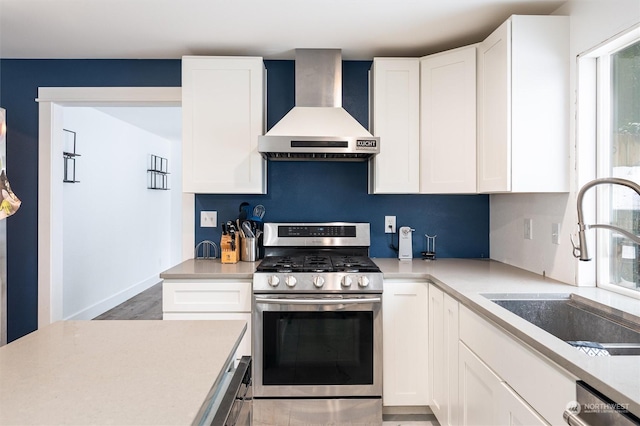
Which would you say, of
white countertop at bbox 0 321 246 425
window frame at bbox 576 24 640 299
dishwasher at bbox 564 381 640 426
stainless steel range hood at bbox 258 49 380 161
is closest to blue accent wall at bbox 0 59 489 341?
stainless steel range hood at bbox 258 49 380 161

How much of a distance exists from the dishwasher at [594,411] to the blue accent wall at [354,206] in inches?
74.4

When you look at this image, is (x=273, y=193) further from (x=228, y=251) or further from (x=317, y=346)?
(x=317, y=346)

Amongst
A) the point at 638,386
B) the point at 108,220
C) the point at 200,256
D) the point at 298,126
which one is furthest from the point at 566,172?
the point at 108,220

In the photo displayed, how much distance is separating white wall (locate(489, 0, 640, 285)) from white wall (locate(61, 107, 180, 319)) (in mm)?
4227

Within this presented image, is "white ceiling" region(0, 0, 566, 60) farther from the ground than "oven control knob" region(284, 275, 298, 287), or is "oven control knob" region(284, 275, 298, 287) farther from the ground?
"white ceiling" region(0, 0, 566, 60)

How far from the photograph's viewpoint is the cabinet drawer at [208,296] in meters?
2.25

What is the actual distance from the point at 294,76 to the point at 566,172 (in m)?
1.91

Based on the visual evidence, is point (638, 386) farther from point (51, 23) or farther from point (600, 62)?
point (51, 23)

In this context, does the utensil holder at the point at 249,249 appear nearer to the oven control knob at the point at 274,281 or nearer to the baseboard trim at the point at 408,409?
the oven control knob at the point at 274,281

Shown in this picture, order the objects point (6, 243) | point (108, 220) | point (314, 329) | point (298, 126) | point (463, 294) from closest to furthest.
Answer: point (463, 294) → point (314, 329) → point (298, 126) → point (6, 243) → point (108, 220)

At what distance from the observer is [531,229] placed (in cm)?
228

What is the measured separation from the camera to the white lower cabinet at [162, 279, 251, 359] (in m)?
2.25

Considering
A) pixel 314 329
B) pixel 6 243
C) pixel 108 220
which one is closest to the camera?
pixel 314 329

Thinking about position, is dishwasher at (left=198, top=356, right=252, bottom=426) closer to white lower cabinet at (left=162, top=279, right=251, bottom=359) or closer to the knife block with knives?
white lower cabinet at (left=162, top=279, right=251, bottom=359)
